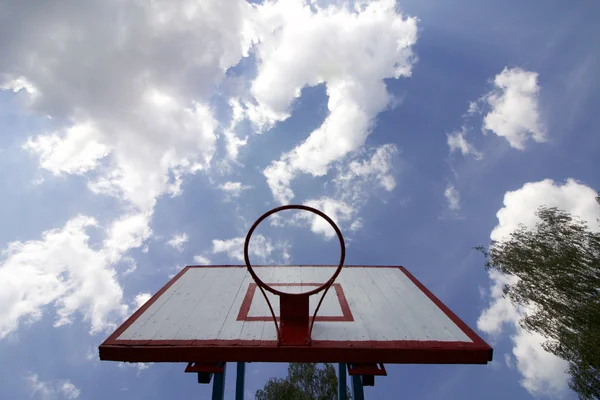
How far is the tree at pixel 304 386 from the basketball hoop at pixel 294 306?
10.7m

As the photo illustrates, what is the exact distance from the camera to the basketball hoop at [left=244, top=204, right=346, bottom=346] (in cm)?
297

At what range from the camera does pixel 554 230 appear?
10.9 m

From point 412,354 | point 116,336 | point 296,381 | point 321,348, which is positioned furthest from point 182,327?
point 296,381

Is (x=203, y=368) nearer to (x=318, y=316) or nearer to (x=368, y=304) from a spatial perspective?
(x=318, y=316)

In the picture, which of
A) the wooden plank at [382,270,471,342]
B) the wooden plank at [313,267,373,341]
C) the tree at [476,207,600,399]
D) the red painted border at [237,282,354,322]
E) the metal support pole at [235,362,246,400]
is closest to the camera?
the wooden plank at [313,267,373,341]

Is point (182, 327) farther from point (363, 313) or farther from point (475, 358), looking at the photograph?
point (475, 358)

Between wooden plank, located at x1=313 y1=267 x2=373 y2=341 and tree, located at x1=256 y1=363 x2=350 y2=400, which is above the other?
wooden plank, located at x1=313 y1=267 x2=373 y2=341

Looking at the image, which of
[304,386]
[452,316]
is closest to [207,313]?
[452,316]

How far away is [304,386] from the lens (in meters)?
12.5

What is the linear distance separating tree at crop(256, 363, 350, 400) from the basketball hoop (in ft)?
35.0

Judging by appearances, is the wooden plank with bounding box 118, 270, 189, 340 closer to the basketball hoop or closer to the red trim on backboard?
the basketball hoop

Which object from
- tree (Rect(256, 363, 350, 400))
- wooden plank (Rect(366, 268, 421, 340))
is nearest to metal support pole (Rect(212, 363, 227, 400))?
wooden plank (Rect(366, 268, 421, 340))

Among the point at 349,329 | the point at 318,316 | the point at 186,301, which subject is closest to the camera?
the point at 349,329

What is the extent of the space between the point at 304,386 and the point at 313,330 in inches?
427
